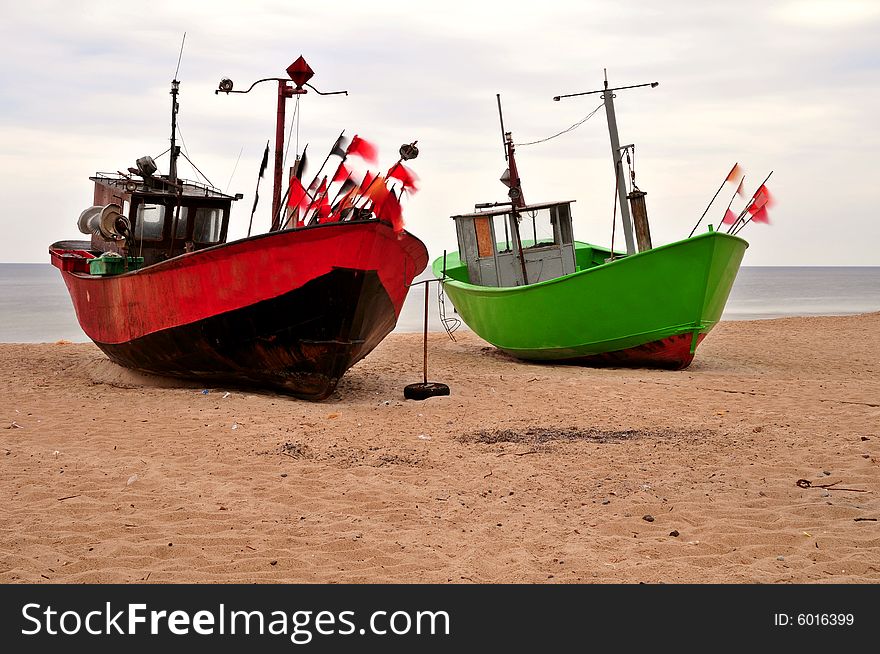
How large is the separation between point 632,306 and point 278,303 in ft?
16.4

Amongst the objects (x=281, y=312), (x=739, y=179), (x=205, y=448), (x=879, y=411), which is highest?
(x=739, y=179)

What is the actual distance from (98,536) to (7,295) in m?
51.5

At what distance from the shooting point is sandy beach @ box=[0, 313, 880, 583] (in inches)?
180

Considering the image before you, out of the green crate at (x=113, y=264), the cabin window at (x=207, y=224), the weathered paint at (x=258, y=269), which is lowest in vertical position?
the weathered paint at (x=258, y=269)

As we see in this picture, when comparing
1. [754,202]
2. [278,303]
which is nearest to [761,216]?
[754,202]

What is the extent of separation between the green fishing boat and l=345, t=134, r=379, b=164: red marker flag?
3.80 metres

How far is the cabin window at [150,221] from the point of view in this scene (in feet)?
36.9

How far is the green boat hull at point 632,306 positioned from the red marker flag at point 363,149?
12.7 ft

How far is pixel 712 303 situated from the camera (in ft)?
39.5

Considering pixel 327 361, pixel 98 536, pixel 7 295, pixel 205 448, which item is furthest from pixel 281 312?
pixel 7 295

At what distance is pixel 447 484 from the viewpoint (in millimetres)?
6137

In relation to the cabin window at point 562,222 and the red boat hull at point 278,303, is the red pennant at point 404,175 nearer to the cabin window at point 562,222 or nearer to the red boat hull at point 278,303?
the red boat hull at point 278,303

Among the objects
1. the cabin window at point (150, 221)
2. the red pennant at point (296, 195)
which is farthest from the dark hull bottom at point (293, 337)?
the cabin window at point (150, 221)

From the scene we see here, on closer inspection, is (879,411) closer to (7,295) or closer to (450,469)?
(450,469)
